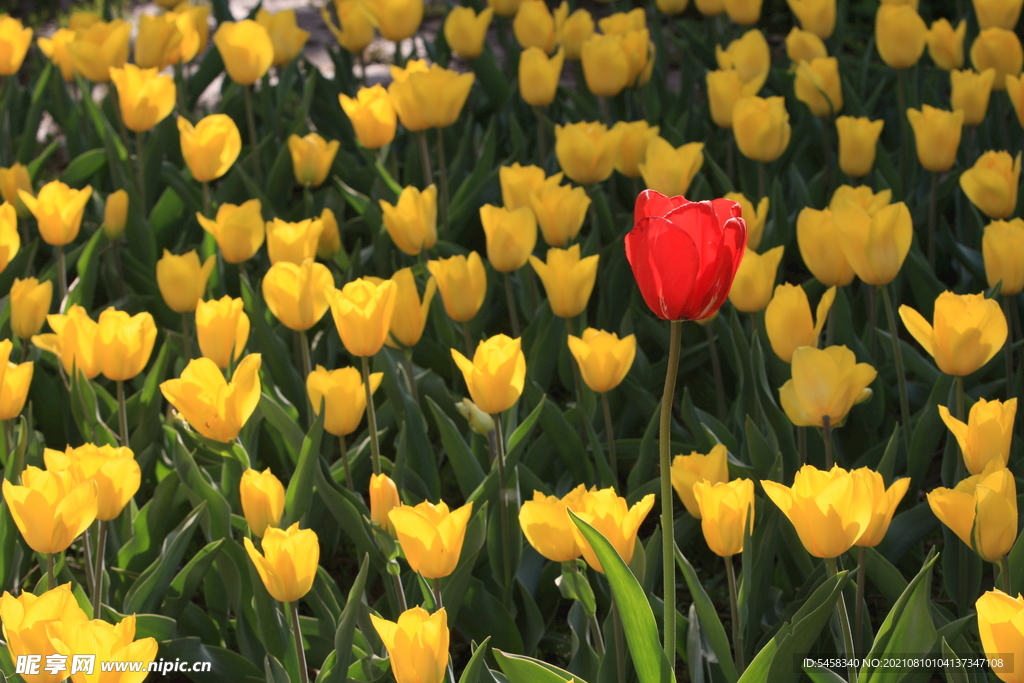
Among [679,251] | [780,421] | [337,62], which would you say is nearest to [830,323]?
[780,421]

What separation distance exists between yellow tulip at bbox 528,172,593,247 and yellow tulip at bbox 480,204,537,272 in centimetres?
10

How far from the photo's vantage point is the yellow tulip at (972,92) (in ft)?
7.98

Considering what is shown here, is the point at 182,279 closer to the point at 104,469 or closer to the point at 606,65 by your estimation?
the point at 104,469

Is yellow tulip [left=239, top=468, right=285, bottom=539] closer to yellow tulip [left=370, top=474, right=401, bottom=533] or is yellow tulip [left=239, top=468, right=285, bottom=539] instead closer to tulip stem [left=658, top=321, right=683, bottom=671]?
yellow tulip [left=370, top=474, right=401, bottom=533]

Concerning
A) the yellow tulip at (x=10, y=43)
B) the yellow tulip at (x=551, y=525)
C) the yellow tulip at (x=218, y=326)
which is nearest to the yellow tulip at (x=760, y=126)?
the yellow tulip at (x=218, y=326)

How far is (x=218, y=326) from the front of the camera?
1.66 m

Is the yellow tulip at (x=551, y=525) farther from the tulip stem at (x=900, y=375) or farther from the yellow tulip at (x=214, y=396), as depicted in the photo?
the tulip stem at (x=900, y=375)

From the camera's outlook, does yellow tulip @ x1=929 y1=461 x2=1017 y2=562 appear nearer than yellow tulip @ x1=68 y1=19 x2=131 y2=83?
Yes

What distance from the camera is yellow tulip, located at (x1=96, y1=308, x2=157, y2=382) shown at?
1.62 metres

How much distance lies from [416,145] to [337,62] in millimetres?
739

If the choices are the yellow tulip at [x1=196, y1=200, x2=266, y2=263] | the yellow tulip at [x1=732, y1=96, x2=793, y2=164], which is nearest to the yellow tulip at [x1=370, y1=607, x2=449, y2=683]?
the yellow tulip at [x1=196, y1=200, x2=266, y2=263]

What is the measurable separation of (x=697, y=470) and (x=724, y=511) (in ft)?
0.67

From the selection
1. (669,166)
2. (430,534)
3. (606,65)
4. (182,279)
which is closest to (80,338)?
(182,279)

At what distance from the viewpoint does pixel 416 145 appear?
300 centimetres
